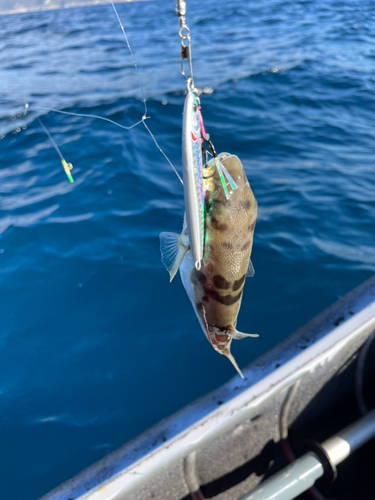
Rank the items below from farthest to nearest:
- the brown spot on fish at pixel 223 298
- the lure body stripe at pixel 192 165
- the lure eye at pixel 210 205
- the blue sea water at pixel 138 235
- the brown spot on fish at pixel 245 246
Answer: the blue sea water at pixel 138 235 < the brown spot on fish at pixel 223 298 < the brown spot on fish at pixel 245 246 < the lure eye at pixel 210 205 < the lure body stripe at pixel 192 165

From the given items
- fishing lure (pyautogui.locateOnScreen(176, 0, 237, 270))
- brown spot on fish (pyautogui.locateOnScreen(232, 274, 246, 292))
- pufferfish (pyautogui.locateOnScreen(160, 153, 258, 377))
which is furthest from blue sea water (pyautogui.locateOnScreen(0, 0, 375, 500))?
fishing lure (pyautogui.locateOnScreen(176, 0, 237, 270))

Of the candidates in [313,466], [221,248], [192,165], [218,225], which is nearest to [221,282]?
[221,248]

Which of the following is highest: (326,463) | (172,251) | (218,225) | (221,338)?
(218,225)

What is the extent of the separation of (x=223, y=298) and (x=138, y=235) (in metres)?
3.49

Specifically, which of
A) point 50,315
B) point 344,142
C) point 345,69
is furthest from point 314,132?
point 50,315

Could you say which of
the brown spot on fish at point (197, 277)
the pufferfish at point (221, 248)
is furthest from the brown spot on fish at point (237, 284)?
→ the brown spot on fish at point (197, 277)

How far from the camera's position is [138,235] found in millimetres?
5461

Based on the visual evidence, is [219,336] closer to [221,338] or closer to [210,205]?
[221,338]

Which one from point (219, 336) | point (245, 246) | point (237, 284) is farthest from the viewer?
point (219, 336)

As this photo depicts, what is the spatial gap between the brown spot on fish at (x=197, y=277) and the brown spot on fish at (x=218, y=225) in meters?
0.33

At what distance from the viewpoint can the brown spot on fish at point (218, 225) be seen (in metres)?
1.87

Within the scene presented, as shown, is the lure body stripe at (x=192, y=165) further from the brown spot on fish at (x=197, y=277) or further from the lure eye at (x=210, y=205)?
the brown spot on fish at (x=197, y=277)

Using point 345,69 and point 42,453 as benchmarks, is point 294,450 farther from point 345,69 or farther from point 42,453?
point 345,69

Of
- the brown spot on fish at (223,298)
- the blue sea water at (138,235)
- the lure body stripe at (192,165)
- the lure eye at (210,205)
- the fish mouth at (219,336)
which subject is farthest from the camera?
the blue sea water at (138,235)
